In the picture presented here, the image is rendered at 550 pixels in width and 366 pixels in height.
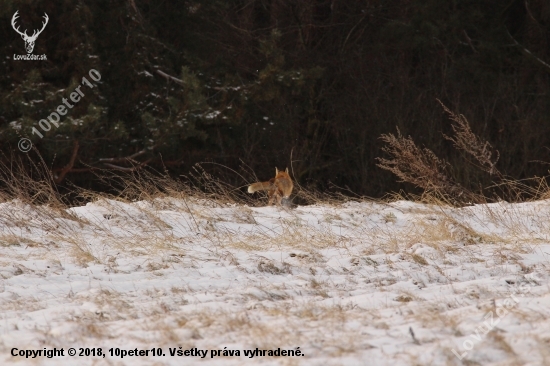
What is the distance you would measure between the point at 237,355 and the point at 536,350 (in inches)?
53.7

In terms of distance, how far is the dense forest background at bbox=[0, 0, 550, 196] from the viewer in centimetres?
1709

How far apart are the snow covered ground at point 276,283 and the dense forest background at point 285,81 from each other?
9100 millimetres

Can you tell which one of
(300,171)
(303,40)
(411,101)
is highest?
(303,40)

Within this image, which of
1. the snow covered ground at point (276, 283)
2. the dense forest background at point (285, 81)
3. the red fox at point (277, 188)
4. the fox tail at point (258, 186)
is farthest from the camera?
the dense forest background at point (285, 81)

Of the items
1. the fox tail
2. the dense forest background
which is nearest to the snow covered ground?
the fox tail

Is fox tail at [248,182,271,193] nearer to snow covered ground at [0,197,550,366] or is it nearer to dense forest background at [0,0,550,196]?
snow covered ground at [0,197,550,366]

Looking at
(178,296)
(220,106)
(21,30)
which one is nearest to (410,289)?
(178,296)

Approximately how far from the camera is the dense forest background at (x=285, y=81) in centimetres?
1709

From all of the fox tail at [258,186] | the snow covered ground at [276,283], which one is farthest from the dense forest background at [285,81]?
the snow covered ground at [276,283]

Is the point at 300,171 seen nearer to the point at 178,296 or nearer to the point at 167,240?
the point at 167,240

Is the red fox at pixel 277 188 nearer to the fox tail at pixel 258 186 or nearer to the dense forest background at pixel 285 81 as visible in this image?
the fox tail at pixel 258 186

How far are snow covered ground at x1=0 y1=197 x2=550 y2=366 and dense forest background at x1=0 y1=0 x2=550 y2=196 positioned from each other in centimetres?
910

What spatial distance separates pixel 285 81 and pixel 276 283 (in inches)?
502

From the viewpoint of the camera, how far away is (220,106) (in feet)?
58.4
